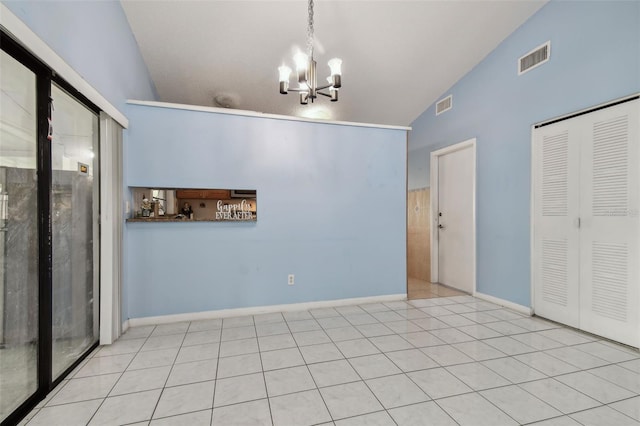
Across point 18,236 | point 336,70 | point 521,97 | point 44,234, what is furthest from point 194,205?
point 521,97

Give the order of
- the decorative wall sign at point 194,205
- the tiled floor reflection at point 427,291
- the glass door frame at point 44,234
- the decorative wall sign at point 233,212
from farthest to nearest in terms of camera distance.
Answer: the tiled floor reflection at point 427,291 → the decorative wall sign at point 233,212 → the decorative wall sign at point 194,205 → the glass door frame at point 44,234

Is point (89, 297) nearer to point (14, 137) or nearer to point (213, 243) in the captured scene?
point (213, 243)

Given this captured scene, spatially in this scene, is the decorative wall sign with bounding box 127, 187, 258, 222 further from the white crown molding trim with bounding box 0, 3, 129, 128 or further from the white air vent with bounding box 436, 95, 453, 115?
the white air vent with bounding box 436, 95, 453, 115

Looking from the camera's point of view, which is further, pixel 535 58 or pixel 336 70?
pixel 535 58

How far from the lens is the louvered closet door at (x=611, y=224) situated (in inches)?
103

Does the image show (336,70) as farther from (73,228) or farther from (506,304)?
(506,304)

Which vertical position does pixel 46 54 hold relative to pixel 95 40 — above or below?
below

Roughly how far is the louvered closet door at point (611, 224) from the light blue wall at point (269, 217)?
76.2 inches

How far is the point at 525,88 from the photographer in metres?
3.60

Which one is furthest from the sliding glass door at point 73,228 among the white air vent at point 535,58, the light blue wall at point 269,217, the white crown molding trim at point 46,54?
the white air vent at point 535,58

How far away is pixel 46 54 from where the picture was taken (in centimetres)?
175

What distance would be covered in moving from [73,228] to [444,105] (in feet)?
17.0

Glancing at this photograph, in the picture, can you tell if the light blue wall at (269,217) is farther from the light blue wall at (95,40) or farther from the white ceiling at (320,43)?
the white ceiling at (320,43)

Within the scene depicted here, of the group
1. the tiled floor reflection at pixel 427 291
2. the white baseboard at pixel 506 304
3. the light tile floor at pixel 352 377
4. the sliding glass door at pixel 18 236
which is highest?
the sliding glass door at pixel 18 236
